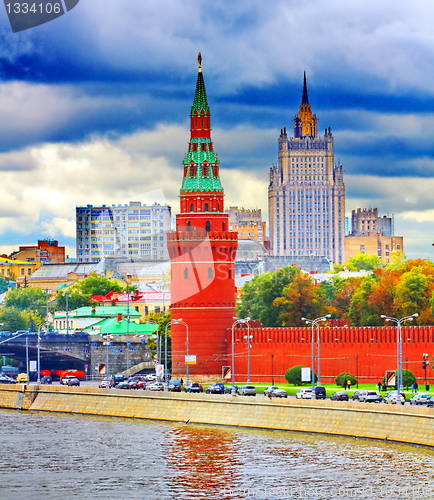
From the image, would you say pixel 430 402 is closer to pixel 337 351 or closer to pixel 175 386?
pixel 175 386

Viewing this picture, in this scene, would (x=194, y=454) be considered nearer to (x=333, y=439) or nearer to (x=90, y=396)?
(x=333, y=439)

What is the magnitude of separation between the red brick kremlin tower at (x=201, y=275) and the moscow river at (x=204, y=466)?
33383mm

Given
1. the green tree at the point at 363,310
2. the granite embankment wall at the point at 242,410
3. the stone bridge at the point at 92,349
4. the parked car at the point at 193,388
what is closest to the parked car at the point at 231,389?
the parked car at the point at 193,388

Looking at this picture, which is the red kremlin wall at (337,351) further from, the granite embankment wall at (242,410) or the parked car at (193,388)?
the granite embankment wall at (242,410)

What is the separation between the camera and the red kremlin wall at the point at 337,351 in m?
126

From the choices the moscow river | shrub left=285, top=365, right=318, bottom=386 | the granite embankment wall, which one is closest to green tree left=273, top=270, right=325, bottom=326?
shrub left=285, top=365, right=318, bottom=386

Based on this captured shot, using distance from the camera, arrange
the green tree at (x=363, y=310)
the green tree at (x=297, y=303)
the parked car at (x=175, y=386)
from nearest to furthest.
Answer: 1. the parked car at (x=175, y=386)
2. the green tree at (x=363, y=310)
3. the green tree at (x=297, y=303)

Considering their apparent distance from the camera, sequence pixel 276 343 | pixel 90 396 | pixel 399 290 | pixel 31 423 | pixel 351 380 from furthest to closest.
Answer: pixel 399 290
pixel 276 343
pixel 351 380
pixel 90 396
pixel 31 423

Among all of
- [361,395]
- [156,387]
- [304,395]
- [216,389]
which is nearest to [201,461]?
[361,395]

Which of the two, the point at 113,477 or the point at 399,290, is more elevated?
the point at 399,290

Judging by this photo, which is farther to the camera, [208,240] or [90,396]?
[208,240]

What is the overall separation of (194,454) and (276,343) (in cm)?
4867

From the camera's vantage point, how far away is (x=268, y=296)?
15200 cm

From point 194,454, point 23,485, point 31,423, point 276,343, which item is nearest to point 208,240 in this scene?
point 276,343
